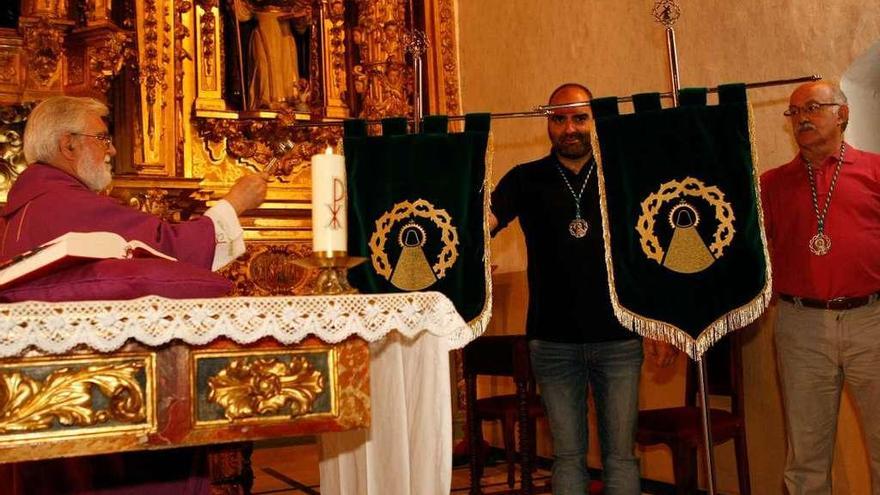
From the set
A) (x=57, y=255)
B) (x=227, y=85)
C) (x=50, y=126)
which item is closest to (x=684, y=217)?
(x=50, y=126)

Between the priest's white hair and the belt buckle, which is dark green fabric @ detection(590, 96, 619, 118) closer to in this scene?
the belt buckle

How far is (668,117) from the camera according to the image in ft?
12.2

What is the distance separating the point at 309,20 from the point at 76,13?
145 cm

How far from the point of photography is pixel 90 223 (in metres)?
2.79

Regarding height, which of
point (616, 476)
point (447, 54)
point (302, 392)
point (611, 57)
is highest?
point (447, 54)

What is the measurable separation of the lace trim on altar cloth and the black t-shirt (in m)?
1.37

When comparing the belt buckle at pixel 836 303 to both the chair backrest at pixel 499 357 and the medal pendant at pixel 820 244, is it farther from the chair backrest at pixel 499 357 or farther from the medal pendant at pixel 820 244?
the chair backrest at pixel 499 357

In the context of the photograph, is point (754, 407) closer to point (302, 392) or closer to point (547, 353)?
point (547, 353)

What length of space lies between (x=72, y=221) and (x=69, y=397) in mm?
1004

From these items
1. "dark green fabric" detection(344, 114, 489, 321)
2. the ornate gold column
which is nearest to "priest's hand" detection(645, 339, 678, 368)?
"dark green fabric" detection(344, 114, 489, 321)

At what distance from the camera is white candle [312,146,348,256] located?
88.0 inches

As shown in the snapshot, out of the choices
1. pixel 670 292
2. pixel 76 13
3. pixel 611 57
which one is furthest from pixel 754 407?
pixel 76 13

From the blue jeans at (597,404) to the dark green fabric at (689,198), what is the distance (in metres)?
0.21

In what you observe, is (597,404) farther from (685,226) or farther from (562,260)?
(685,226)
